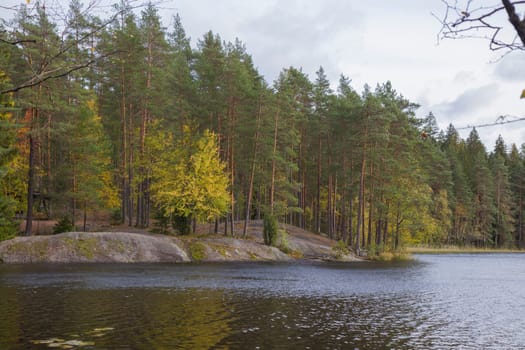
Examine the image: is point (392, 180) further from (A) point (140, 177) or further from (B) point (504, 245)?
(B) point (504, 245)

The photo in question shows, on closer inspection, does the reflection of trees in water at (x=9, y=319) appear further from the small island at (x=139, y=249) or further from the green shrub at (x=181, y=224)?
the green shrub at (x=181, y=224)

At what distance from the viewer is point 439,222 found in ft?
241

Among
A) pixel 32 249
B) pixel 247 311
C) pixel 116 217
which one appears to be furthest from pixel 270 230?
pixel 247 311

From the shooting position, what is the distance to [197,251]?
37625 mm

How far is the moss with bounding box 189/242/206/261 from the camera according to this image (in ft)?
122

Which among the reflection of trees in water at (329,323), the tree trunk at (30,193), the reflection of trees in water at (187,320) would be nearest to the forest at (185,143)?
the tree trunk at (30,193)

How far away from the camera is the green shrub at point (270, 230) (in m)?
43.0

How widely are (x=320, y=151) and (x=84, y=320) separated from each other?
157 feet

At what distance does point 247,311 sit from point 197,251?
21714mm

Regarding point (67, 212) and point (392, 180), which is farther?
point (392, 180)

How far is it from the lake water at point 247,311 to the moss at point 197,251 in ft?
27.8

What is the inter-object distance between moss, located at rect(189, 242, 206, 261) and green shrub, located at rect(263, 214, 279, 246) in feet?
23.2

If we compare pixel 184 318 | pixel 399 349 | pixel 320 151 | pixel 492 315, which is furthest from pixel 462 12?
pixel 320 151

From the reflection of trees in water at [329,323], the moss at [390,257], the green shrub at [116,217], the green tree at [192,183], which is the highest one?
the green tree at [192,183]
